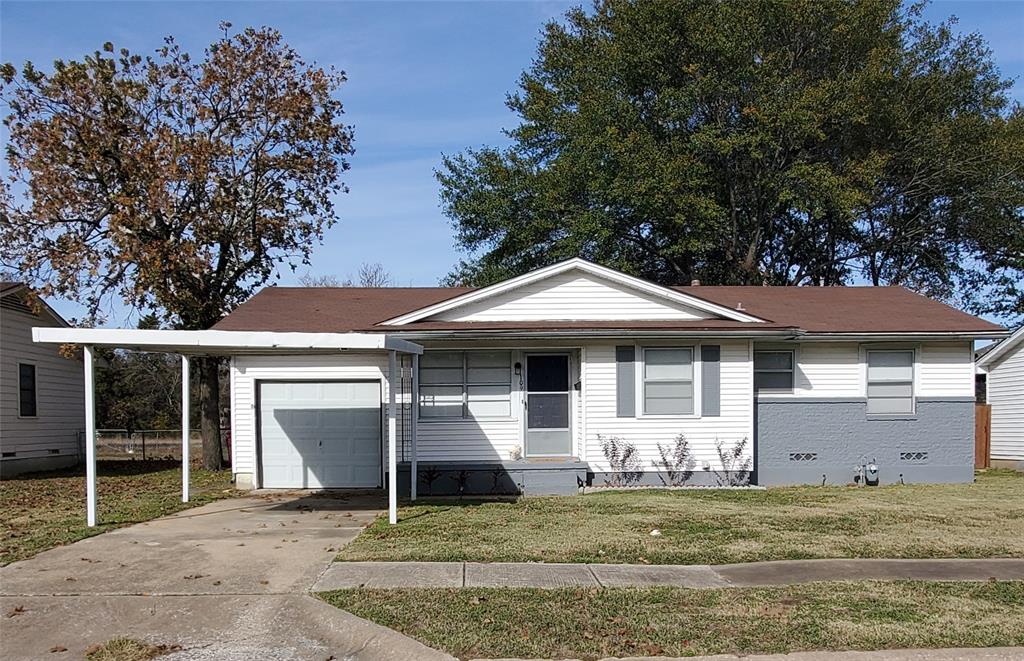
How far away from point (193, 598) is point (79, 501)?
8617 mm

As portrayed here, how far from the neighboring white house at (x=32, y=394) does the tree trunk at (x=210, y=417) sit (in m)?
4.11

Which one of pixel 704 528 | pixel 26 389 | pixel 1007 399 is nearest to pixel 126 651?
pixel 704 528

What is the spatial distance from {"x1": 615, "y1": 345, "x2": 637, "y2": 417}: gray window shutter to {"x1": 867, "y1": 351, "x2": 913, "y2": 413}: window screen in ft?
17.1

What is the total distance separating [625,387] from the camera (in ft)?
52.5

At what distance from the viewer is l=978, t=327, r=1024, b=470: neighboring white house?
22.3 meters

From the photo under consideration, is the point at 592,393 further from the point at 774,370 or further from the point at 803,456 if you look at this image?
the point at 803,456

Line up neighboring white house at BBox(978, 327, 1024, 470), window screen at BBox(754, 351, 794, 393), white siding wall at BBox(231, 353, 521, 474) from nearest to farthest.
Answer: white siding wall at BBox(231, 353, 521, 474) → window screen at BBox(754, 351, 794, 393) → neighboring white house at BBox(978, 327, 1024, 470)

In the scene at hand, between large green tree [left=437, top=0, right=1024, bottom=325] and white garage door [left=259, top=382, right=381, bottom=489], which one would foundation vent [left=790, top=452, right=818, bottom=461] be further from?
large green tree [left=437, top=0, right=1024, bottom=325]

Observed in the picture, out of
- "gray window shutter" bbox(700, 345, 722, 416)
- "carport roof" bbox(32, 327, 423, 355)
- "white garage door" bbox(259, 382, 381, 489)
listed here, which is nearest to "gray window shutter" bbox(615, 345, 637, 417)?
"gray window shutter" bbox(700, 345, 722, 416)

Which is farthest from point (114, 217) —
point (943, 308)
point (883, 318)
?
point (943, 308)

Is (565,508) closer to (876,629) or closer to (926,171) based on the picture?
(876,629)

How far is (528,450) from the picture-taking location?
16328mm

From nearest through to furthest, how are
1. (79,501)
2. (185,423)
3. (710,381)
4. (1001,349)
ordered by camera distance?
(185,423)
(79,501)
(710,381)
(1001,349)

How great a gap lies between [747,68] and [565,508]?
2055 cm
